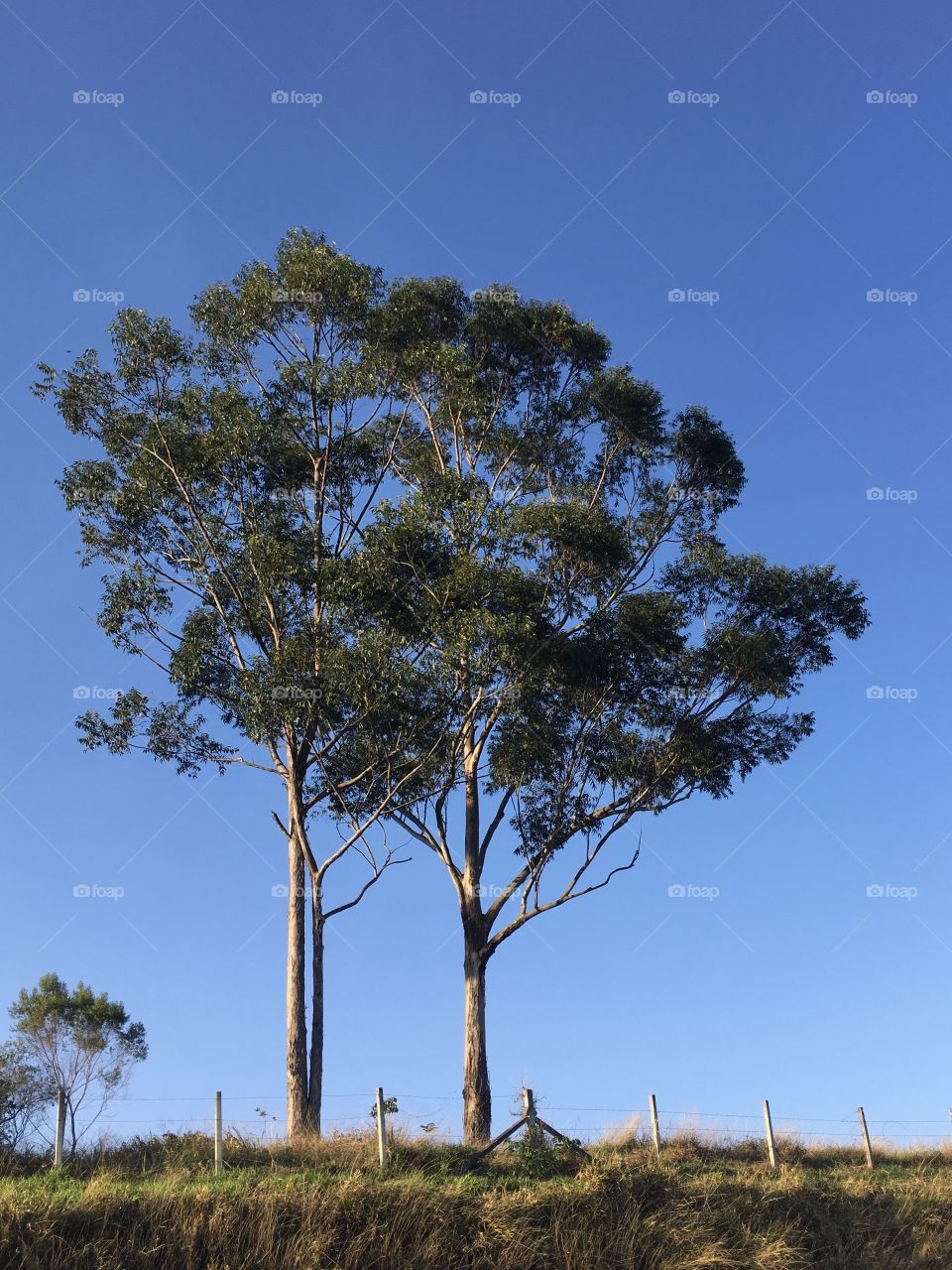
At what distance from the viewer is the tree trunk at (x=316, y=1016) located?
72.6 ft

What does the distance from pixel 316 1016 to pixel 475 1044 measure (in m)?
4.09

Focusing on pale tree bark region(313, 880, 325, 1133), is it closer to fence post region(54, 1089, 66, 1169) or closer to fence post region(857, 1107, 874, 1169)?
fence post region(54, 1089, 66, 1169)

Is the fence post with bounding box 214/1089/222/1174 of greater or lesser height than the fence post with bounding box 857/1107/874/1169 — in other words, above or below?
above

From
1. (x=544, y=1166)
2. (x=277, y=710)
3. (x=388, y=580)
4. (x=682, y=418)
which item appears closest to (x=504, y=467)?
(x=682, y=418)

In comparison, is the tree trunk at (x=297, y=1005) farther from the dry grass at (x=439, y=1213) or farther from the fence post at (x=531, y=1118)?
the fence post at (x=531, y=1118)

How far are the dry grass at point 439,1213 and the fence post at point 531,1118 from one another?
19.7 inches

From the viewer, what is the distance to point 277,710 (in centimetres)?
2392

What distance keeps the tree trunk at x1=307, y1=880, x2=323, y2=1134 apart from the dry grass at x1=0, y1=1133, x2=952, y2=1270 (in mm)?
3674

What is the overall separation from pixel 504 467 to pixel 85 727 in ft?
42.2

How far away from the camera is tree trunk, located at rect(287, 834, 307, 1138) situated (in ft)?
72.0

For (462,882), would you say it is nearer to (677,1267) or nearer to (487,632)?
(487,632)

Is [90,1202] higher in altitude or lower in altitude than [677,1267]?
higher

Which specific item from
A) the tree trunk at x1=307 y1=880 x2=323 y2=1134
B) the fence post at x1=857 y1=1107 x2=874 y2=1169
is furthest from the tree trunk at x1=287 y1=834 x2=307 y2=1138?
the fence post at x1=857 y1=1107 x2=874 y2=1169

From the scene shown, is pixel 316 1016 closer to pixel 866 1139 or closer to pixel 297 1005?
pixel 297 1005
